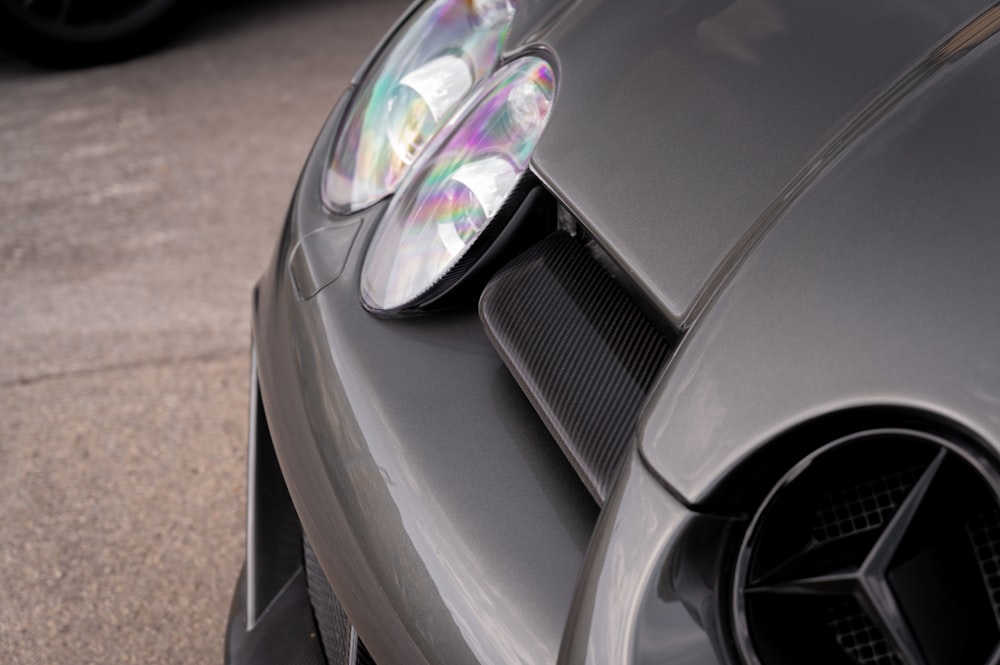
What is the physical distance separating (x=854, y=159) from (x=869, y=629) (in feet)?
1.26

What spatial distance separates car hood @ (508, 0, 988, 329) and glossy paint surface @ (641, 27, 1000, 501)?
0.18ft

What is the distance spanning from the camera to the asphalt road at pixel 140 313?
185 cm

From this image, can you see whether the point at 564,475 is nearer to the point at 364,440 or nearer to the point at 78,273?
the point at 364,440

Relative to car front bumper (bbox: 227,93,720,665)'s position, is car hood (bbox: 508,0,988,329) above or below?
above

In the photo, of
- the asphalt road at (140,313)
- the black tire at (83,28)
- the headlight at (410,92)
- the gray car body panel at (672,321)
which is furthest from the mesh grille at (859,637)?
the black tire at (83,28)

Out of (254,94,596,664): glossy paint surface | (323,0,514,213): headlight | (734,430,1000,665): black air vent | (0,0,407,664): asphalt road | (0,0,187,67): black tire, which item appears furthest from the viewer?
(0,0,187,67): black tire

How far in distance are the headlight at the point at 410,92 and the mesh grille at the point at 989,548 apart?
81 centimetres

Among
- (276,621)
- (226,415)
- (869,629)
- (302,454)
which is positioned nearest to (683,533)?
(869,629)

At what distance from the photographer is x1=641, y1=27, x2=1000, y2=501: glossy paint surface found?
0.75 meters

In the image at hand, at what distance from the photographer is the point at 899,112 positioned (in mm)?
930

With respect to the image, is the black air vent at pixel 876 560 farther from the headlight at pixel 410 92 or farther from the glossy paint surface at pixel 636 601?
the headlight at pixel 410 92

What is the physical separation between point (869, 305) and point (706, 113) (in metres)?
0.33

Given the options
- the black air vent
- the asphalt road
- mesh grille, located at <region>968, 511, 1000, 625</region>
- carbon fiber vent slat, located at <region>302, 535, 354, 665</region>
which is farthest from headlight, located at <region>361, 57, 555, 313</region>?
the asphalt road

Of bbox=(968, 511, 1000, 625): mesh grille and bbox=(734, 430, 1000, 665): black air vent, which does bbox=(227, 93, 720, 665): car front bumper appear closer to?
bbox=(734, 430, 1000, 665): black air vent
